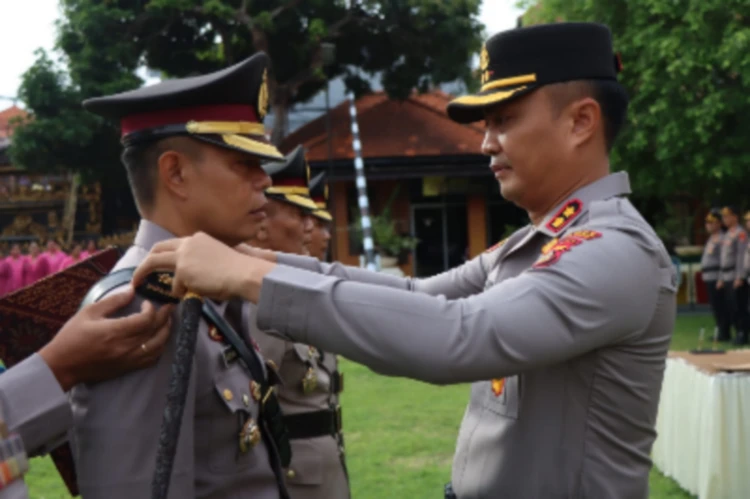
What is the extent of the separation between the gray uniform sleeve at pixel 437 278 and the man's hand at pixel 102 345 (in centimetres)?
94

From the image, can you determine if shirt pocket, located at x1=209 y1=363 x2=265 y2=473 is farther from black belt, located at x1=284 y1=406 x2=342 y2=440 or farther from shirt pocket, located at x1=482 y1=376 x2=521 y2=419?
black belt, located at x1=284 y1=406 x2=342 y2=440

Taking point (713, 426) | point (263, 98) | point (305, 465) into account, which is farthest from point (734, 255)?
point (263, 98)

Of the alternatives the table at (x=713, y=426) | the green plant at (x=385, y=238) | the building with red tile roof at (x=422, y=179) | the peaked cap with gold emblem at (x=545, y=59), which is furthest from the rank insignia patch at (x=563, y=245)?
the building with red tile roof at (x=422, y=179)

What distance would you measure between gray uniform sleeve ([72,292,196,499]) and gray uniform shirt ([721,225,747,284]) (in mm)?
15004

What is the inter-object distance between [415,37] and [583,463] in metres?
27.4

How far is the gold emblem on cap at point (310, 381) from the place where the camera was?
467cm

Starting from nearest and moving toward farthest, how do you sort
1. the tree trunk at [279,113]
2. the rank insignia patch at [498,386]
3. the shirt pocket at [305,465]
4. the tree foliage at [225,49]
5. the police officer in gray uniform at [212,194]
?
the police officer in gray uniform at [212,194] < the rank insignia patch at [498,386] < the shirt pocket at [305,465] < the tree foliage at [225,49] < the tree trunk at [279,113]

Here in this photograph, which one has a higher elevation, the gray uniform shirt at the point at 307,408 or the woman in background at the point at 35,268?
the gray uniform shirt at the point at 307,408

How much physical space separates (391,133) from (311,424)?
2577 centimetres

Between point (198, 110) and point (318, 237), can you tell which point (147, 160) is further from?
point (318, 237)

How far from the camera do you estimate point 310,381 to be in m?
4.68

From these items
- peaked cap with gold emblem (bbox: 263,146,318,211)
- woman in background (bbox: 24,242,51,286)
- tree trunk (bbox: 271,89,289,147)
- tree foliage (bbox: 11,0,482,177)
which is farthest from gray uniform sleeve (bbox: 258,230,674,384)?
tree trunk (bbox: 271,89,289,147)

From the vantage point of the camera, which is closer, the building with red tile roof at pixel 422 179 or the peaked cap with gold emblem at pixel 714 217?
the peaked cap with gold emblem at pixel 714 217

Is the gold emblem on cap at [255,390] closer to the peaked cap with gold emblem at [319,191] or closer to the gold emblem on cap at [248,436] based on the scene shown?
the gold emblem on cap at [248,436]
